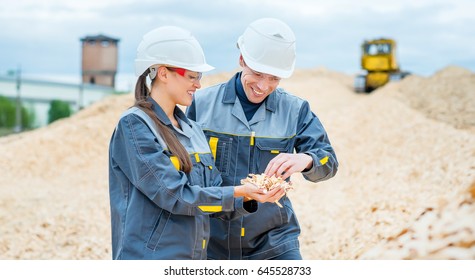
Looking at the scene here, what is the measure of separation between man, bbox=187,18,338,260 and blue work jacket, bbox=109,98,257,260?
46 cm

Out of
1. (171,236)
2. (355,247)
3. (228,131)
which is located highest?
(228,131)

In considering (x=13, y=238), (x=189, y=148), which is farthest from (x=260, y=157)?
(x=13, y=238)

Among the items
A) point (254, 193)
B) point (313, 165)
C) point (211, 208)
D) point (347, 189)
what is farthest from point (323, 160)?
point (347, 189)

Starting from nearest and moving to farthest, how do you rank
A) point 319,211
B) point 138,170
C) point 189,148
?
point 138,170 < point 189,148 < point 319,211

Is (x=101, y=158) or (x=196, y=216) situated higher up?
(x=196, y=216)

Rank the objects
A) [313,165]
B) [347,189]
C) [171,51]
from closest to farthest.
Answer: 1. [171,51]
2. [313,165]
3. [347,189]

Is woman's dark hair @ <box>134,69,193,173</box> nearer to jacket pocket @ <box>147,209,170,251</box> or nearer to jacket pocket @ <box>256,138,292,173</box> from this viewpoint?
jacket pocket @ <box>147,209,170,251</box>

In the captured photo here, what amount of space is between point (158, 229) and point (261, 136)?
2.61 feet

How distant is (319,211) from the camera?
954cm

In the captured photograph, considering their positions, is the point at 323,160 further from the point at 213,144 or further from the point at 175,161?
the point at 175,161

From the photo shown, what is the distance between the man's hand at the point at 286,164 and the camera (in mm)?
2807

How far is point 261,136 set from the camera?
3.16 metres
